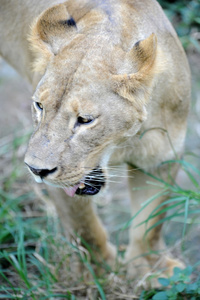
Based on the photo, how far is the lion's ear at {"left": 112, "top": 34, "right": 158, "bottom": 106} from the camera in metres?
2.21

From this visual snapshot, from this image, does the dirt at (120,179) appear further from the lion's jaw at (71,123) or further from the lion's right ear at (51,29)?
the lion's right ear at (51,29)

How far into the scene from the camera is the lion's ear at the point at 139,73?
2205mm

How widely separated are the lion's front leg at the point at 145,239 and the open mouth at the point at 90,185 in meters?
0.53

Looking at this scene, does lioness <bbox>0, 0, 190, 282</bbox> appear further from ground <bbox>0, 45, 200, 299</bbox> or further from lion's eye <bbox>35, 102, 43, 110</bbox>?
ground <bbox>0, 45, 200, 299</bbox>

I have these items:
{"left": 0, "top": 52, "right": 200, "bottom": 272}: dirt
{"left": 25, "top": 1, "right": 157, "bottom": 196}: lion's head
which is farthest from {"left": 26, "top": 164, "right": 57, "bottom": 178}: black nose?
{"left": 0, "top": 52, "right": 200, "bottom": 272}: dirt

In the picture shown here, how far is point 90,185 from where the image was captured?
245 cm

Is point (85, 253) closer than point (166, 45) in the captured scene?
No

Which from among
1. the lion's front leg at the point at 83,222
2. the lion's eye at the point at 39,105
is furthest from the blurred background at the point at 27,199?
the lion's eye at the point at 39,105

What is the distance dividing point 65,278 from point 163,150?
1.01m

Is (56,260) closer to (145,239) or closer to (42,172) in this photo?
(145,239)

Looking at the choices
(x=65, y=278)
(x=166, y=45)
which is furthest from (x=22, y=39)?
(x=65, y=278)

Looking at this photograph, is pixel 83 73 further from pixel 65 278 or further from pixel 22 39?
pixel 65 278

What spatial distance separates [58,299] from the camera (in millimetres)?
2961

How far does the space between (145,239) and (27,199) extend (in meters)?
1.16
